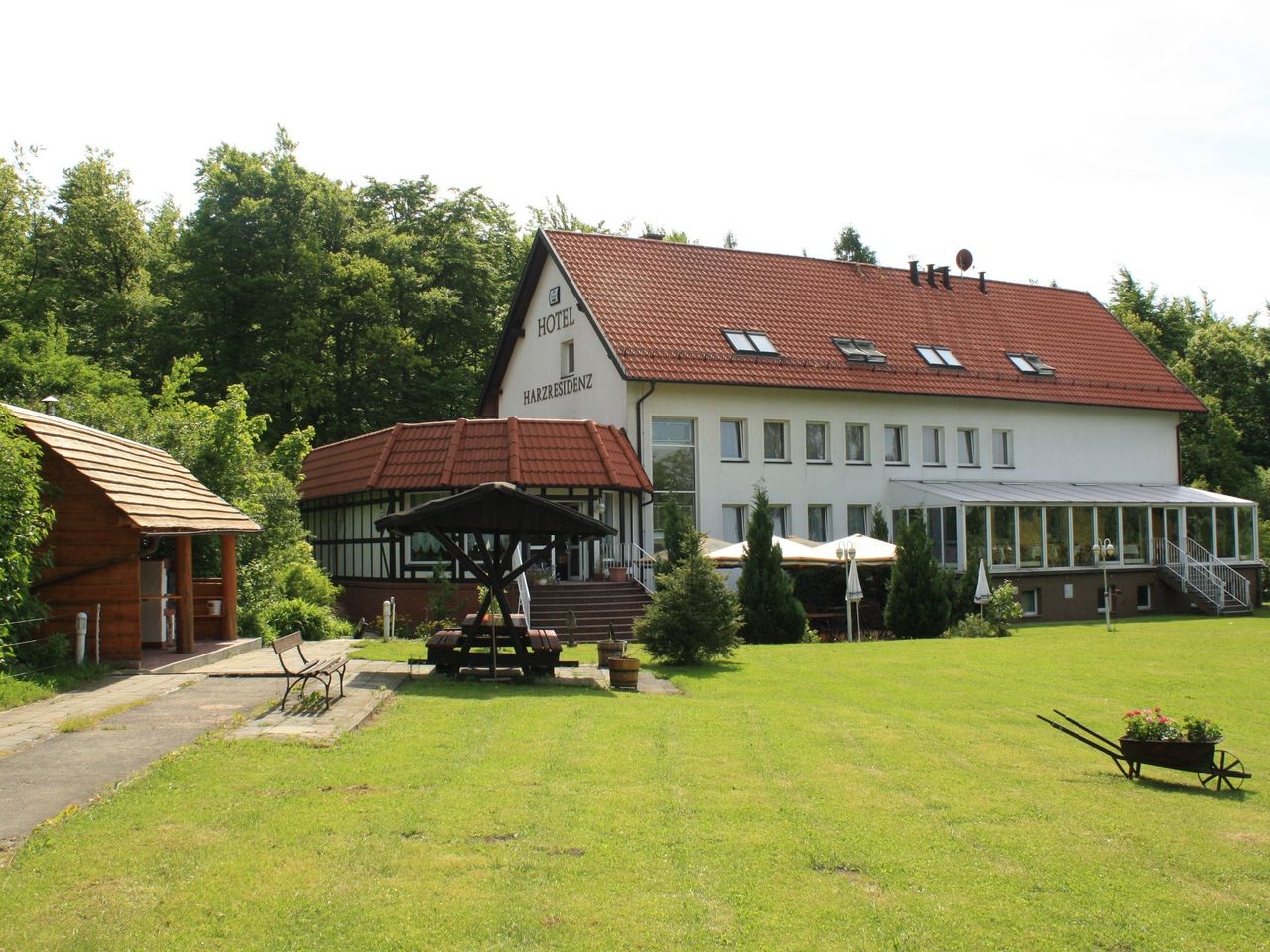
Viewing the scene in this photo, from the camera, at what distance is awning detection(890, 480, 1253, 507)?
3422cm

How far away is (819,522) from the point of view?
34.9 meters

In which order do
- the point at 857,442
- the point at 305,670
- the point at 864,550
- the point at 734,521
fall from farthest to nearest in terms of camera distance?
the point at 857,442 → the point at 734,521 → the point at 864,550 → the point at 305,670

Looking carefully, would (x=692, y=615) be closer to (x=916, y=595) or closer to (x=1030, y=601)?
(x=916, y=595)

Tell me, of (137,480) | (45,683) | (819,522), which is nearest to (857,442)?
(819,522)

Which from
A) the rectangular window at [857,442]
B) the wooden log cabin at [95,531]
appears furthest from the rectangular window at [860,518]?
the wooden log cabin at [95,531]

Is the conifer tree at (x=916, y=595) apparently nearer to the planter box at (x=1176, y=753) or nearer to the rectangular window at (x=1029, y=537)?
the rectangular window at (x=1029, y=537)

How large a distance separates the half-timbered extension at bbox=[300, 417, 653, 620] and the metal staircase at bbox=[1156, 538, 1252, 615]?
1773cm

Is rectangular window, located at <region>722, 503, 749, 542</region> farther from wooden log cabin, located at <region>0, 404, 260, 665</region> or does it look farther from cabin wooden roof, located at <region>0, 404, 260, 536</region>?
wooden log cabin, located at <region>0, 404, 260, 665</region>

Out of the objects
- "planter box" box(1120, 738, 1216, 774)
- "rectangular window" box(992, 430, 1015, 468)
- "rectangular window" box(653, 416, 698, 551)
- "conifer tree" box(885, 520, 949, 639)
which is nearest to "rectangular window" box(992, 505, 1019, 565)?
"rectangular window" box(992, 430, 1015, 468)

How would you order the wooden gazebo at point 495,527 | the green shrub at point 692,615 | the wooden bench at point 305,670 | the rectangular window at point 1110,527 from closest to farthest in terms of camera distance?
the wooden bench at point 305,670 → the wooden gazebo at point 495,527 → the green shrub at point 692,615 → the rectangular window at point 1110,527

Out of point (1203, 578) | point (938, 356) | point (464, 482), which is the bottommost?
point (1203, 578)

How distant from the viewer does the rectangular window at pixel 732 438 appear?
33250 millimetres

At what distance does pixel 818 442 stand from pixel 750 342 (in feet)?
11.4

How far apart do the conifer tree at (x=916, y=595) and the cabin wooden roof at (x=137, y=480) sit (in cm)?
1439
